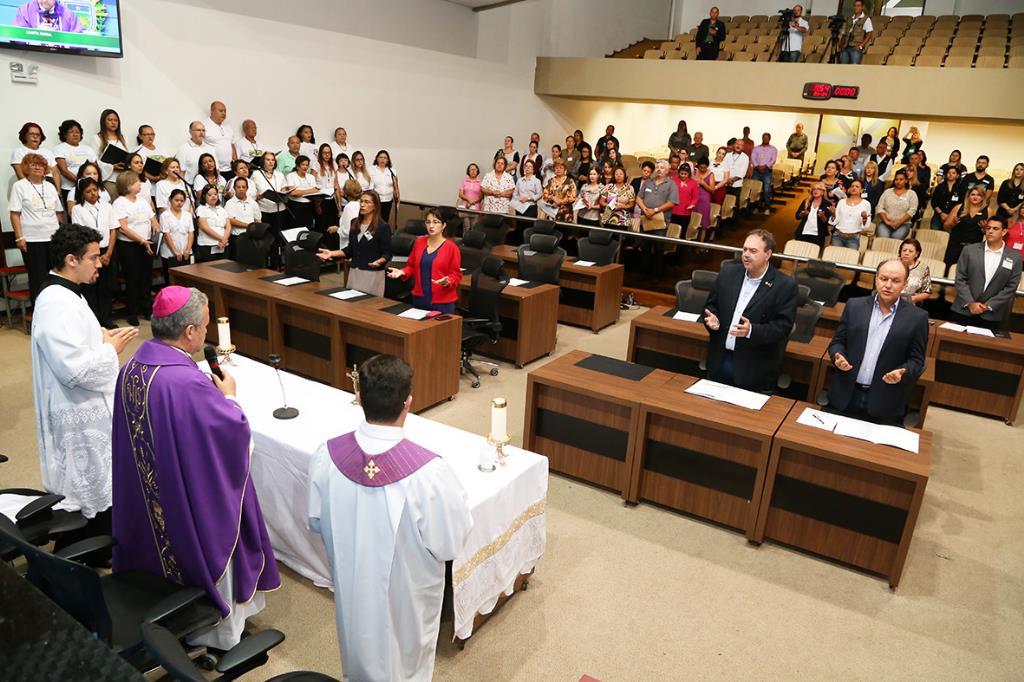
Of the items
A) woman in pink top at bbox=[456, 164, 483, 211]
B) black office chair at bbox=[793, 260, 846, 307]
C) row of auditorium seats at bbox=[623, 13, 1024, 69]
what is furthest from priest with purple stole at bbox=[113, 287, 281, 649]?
row of auditorium seats at bbox=[623, 13, 1024, 69]

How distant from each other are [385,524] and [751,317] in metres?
2.96

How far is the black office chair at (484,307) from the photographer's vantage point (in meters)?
6.43

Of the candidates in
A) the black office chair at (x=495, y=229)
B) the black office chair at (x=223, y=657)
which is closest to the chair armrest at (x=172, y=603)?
the black office chair at (x=223, y=657)

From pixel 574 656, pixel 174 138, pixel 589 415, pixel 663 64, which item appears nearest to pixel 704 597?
pixel 574 656

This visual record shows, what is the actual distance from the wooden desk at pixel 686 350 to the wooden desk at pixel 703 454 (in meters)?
1.25

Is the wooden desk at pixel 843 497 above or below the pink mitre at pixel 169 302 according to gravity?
below

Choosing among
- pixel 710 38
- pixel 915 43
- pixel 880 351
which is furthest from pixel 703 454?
pixel 915 43

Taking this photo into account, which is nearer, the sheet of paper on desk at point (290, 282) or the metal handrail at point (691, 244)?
the sheet of paper on desk at point (290, 282)

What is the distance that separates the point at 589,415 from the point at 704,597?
52.2 inches

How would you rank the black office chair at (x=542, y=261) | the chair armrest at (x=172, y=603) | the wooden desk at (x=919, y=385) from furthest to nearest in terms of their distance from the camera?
the black office chair at (x=542, y=261), the wooden desk at (x=919, y=385), the chair armrest at (x=172, y=603)

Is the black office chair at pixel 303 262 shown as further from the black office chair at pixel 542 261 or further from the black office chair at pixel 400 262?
the black office chair at pixel 542 261

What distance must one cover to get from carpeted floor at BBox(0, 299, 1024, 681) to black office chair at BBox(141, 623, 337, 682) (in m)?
0.91

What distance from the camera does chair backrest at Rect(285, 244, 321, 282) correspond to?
7277 millimetres

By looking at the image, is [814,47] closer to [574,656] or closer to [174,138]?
[174,138]
